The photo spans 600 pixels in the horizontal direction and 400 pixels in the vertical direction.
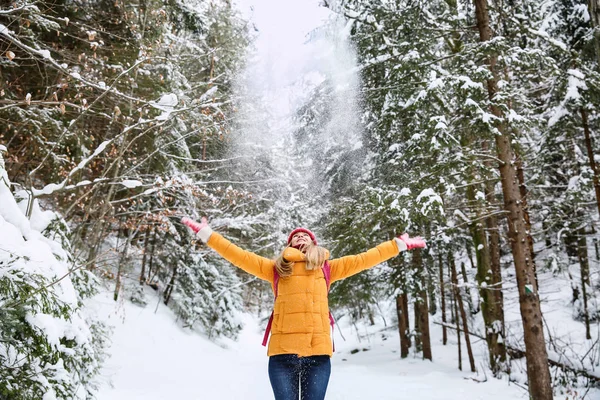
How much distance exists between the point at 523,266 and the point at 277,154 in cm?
1118

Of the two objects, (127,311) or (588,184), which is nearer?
(588,184)

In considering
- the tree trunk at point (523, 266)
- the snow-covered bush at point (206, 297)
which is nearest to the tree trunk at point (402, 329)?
the snow-covered bush at point (206, 297)

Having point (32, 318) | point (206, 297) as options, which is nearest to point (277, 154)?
point (206, 297)

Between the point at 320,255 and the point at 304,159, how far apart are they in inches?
540

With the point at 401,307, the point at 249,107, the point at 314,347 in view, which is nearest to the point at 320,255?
the point at 314,347

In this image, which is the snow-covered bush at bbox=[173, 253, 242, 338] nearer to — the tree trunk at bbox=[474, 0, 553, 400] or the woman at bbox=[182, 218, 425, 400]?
the tree trunk at bbox=[474, 0, 553, 400]

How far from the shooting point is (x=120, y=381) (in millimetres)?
7738

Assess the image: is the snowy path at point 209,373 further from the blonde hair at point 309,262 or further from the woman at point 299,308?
the blonde hair at point 309,262

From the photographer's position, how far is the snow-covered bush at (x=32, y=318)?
300 cm

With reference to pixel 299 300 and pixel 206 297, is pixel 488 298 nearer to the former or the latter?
pixel 299 300

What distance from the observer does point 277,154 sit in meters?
16.6

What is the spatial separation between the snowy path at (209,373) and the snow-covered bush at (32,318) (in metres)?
3.10

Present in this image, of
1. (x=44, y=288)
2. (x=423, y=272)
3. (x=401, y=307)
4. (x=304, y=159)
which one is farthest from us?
(x=304, y=159)

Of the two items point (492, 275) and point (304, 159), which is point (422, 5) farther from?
point (304, 159)
